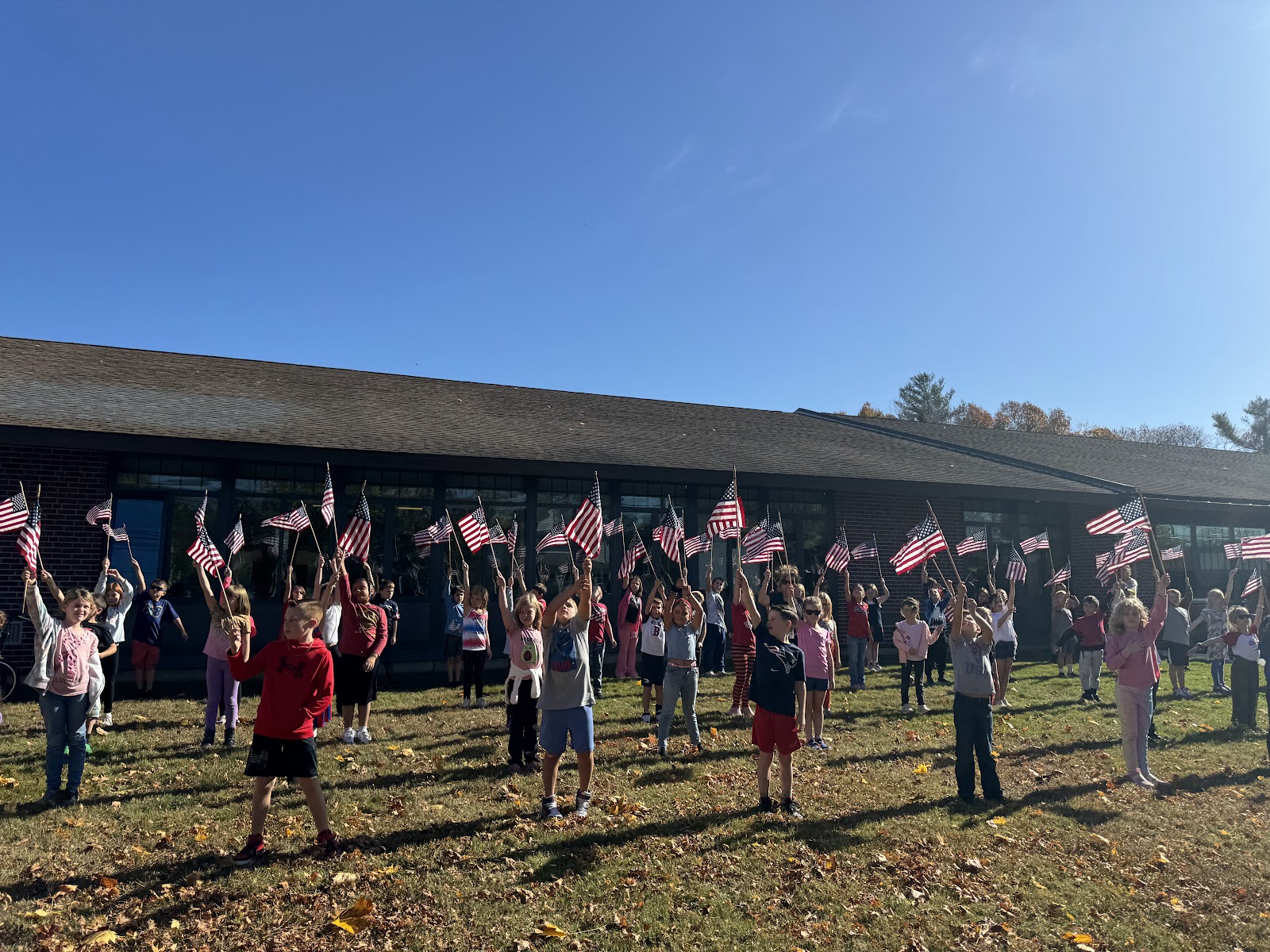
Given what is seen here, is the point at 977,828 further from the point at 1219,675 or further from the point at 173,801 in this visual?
the point at 1219,675

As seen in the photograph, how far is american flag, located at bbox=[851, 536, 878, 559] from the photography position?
17.2 m

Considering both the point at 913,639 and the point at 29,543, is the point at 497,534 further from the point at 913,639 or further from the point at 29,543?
the point at 913,639

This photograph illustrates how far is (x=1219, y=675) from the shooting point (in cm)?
1362

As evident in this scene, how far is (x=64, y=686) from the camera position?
6.62 metres

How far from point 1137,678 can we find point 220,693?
9229 mm

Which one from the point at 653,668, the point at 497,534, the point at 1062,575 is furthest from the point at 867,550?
the point at 653,668

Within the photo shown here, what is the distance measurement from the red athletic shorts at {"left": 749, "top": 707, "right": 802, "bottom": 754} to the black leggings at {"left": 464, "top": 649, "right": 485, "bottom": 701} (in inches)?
207

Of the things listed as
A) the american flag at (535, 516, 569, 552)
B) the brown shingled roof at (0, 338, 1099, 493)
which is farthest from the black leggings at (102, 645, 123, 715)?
the american flag at (535, 516, 569, 552)

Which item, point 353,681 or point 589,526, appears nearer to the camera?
point 353,681

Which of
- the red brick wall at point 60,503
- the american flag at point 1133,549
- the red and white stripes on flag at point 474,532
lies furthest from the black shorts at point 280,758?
the american flag at point 1133,549

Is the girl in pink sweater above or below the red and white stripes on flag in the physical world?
below

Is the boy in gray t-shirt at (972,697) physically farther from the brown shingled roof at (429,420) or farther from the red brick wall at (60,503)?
the red brick wall at (60,503)

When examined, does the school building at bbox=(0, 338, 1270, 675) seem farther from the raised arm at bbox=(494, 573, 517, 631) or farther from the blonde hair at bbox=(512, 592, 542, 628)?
the blonde hair at bbox=(512, 592, 542, 628)

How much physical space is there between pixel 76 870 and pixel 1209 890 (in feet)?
25.2
